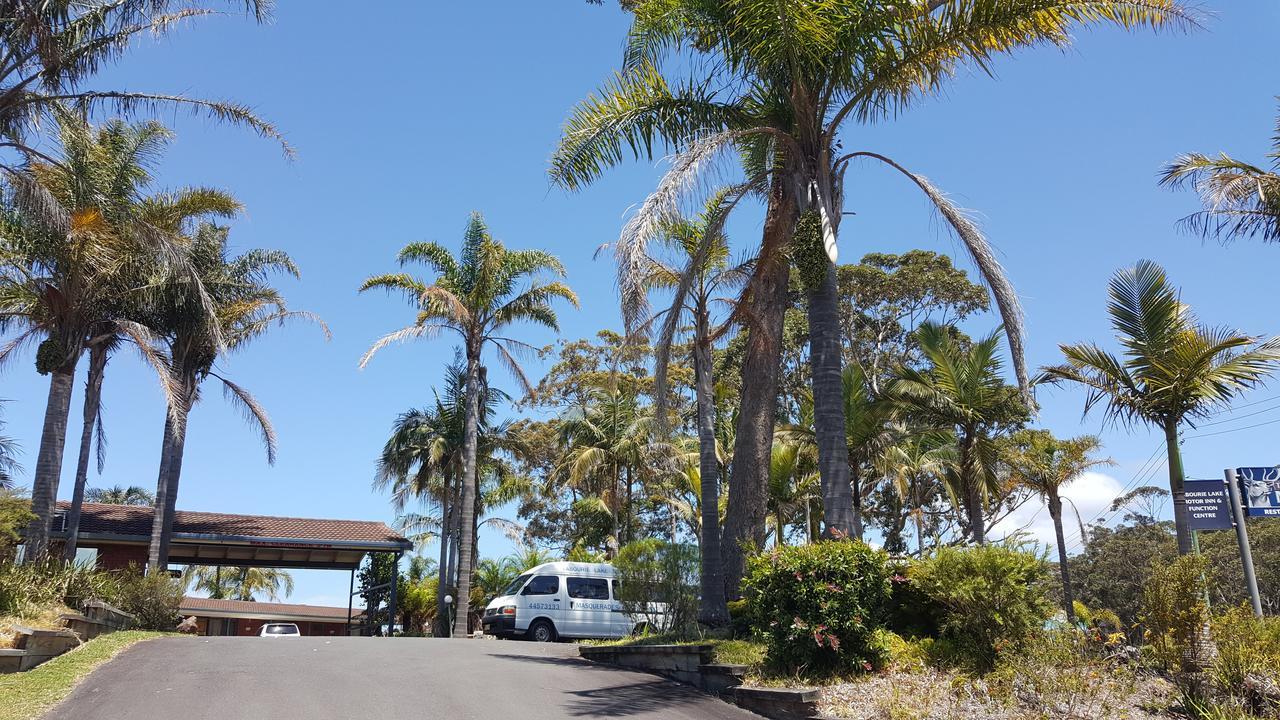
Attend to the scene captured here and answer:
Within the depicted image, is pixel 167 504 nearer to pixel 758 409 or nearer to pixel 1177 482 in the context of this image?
pixel 758 409

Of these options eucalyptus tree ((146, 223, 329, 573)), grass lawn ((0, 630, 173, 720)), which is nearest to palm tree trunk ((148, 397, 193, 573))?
eucalyptus tree ((146, 223, 329, 573))

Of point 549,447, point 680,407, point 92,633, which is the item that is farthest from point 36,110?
point 549,447

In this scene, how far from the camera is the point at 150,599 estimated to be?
60.8ft

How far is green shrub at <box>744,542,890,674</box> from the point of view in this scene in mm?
8430

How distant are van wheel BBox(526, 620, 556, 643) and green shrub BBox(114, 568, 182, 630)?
8.02 metres

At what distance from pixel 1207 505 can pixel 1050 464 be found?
Result: 13.4 metres

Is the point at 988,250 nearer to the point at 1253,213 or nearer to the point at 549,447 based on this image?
the point at 1253,213

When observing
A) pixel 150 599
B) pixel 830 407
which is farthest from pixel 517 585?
pixel 830 407

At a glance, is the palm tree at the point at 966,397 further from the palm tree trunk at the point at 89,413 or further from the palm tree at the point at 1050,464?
the palm tree trunk at the point at 89,413

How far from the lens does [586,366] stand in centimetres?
4197

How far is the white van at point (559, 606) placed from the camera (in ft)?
68.8

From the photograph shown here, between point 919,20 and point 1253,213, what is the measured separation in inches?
266

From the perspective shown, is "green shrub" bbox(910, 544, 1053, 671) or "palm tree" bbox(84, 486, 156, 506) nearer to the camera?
"green shrub" bbox(910, 544, 1053, 671)

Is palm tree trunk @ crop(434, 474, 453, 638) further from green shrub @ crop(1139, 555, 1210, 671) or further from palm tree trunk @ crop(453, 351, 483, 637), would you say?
green shrub @ crop(1139, 555, 1210, 671)
